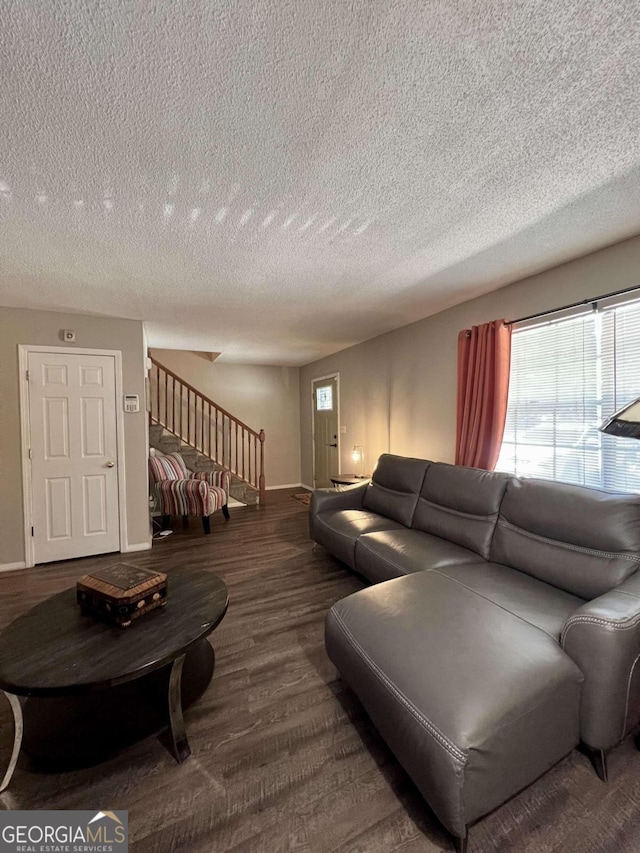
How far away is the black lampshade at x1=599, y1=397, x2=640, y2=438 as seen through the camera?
4.29 feet

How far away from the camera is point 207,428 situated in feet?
19.2

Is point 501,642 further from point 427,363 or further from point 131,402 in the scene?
point 131,402

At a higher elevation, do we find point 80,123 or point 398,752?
point 80,123

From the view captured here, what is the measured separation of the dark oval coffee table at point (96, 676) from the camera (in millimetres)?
1179

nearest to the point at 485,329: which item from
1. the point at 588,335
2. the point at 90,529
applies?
the point at 588,335

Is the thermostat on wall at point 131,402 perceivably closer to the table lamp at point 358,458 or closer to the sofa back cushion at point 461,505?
the table lamp at point 358,458

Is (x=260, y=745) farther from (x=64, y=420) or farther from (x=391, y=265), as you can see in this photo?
(x=64, y=420)

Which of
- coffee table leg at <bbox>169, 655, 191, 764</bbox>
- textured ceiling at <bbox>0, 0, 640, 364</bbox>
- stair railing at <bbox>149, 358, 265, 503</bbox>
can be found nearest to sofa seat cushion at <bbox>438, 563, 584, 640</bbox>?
coffee table leg at <bbox>169, 655, 191, 764</bbox>

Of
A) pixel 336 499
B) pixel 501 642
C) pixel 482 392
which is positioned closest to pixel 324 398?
pixel 336 499

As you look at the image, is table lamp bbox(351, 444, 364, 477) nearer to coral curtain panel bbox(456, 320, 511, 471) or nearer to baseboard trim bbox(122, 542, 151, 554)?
coral curtain panel bbox(456, 320, 511, 471)

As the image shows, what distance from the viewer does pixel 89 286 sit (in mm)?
2594

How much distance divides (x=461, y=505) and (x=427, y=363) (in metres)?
1.70

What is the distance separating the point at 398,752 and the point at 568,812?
597 mm

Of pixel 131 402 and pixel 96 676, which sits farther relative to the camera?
pixel 131 402
